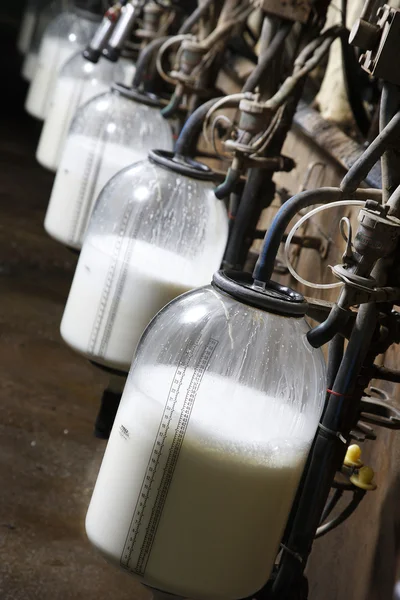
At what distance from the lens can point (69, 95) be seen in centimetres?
369

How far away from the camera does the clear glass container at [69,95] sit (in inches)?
141

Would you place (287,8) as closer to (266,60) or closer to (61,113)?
(266,60)

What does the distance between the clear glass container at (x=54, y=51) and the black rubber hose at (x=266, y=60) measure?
7.93 ft

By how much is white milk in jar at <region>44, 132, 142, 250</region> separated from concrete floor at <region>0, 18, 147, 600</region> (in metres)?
0.54

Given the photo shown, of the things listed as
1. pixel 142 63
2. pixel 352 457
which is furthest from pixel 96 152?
pixel 352 457

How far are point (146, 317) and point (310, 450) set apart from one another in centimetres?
46

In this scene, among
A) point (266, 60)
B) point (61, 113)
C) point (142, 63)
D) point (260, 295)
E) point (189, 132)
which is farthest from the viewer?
point (61, 113)

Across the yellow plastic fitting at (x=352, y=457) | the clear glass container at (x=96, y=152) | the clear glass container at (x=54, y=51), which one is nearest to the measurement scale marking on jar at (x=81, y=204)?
the clear glass container at (x=96, y=152)

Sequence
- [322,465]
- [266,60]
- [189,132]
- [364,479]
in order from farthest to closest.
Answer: [266,60] < [189,132] < [364,479] < [322,465]

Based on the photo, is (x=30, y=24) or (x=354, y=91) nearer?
(x=354, y=91)

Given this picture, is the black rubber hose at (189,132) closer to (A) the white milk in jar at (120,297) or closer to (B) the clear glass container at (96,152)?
(A) the white milk in jar at (120,297)

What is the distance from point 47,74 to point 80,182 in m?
2.23

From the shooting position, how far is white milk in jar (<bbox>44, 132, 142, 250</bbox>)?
8.46ft

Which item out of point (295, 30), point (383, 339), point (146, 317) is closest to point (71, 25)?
point (295, 30)
